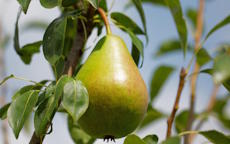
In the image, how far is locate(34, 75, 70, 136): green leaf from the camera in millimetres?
1077

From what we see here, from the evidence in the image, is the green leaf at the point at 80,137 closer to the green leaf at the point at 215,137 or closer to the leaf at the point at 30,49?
the leaf at the point at 30,49

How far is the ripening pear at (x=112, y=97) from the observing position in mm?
1141

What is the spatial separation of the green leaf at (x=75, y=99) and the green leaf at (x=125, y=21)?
0.51 meters

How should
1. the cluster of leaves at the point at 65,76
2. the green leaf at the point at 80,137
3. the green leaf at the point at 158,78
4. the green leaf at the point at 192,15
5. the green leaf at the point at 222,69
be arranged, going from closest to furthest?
the green leaf at the point at 222,69 < the cluster of leaves at the point at 65,76 < the green leaf at the point at 80,137 < the green leaf at the point at 158,78 < the green leaf at the point at 192,15

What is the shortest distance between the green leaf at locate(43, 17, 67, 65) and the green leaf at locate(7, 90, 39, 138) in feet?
0.34

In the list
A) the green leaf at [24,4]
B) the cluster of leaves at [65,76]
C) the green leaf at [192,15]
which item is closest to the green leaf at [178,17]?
the cluster of leaves at [65,76]

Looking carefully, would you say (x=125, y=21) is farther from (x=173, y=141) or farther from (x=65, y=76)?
(x=173, y=141)

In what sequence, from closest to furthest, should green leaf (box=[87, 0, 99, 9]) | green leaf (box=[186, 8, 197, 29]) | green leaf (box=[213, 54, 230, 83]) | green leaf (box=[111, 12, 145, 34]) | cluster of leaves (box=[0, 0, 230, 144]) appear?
green leaf (box=[213, 54, 230, 83]) < cluster of leaves (box=[0, 0, 230, 144]) < green leaf (box=[87, 0, 99, 9]) < green leaf (box=[111, 12, 145, 34]) < green leaf (box=[186, 8, 197, 29])

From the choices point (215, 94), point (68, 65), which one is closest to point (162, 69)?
point (215, 94)

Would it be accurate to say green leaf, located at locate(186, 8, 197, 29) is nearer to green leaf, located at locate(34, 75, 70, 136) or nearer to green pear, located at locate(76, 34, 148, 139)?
green pear, located at locate(76, 34, 148, 139)

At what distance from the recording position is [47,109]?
111 cm

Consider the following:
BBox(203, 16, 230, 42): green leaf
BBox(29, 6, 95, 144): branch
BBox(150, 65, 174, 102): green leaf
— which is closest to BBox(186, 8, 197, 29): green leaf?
BBox(150, 65, 174, 102): green leaf

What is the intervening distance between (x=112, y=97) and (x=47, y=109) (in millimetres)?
157

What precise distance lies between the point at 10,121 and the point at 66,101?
0.50 feet
